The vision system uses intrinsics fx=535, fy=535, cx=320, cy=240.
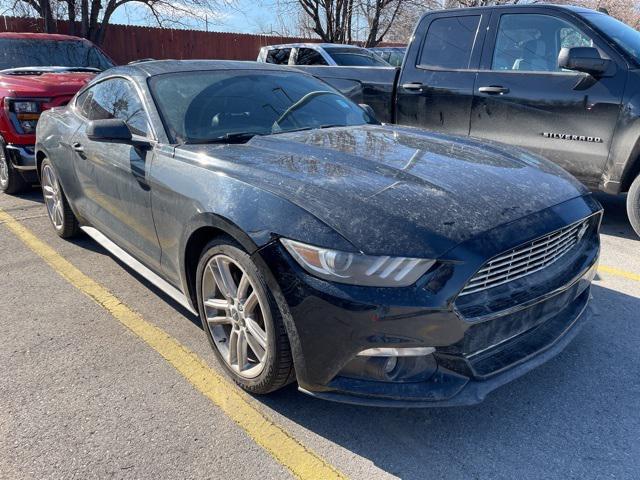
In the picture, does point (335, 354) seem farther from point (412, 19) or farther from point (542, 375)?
point (412, 19)

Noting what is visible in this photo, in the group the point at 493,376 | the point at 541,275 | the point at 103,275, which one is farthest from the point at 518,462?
the point at 103,275

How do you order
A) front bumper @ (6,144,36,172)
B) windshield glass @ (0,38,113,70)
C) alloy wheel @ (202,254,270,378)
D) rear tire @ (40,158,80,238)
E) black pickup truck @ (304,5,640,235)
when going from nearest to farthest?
1. alloy wheel @ (202,254,270,378)
2. black pickup truck @ (304,5,640,235)
3. rear tire @ (40,158,80,238)
4. front bumper @ (6,144,36,172)
5. windshield glass @ (0,38,113,70)

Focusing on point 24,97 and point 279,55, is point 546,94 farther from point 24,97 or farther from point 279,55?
point 279,55

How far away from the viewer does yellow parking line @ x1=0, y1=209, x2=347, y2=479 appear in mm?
2230

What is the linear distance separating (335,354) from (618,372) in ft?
5.30

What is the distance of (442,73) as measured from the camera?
18.1ft

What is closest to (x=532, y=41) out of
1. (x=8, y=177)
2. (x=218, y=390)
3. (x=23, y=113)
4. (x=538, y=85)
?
(x=538, y=85)

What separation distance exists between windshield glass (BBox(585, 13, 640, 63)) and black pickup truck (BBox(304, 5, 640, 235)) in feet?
0.05

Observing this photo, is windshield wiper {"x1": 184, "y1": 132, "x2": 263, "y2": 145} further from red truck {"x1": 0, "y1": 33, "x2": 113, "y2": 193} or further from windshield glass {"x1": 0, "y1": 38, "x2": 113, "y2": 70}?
windshield glass {"x1": 0, "y1": 38, "x2": 113, "y2": 70}

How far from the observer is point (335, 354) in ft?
6.99

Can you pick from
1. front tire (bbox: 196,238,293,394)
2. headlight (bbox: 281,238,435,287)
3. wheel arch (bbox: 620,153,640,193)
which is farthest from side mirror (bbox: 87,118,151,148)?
wheel arch (bbox: 620,153,640,193)

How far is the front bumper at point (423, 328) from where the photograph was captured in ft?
6.75

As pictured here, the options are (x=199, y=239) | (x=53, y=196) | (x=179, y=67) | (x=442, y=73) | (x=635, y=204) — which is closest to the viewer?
(x=199, y=239)

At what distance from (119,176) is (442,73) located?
140 inches
